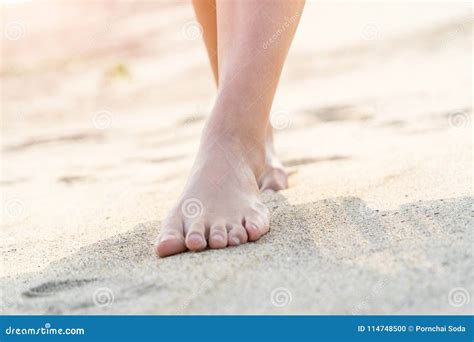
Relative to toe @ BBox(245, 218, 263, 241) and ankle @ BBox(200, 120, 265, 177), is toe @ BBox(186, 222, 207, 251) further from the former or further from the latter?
ankle @ BBox(200, 120, 265, 177)

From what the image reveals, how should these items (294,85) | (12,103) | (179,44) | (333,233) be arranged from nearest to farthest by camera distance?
(333,233)
(294,85)
(12,103)
(179,44)

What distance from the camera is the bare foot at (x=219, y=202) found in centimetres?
161

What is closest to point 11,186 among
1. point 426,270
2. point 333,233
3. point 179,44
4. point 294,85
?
point 333,233

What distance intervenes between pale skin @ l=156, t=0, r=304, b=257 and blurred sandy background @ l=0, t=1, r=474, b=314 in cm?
11

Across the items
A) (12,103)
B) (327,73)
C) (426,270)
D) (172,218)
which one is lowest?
(12,103)

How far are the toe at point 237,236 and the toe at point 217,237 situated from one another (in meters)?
0.01

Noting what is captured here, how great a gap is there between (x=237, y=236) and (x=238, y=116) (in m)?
0.34

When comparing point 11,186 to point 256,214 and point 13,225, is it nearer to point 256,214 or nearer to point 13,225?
point 13,225


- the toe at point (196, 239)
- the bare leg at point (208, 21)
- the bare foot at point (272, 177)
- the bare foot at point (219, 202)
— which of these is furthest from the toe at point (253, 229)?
the bare leg at point (208, 21)

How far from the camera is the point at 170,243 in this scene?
1.60 meters

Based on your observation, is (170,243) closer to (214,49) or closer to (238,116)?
(238,116)

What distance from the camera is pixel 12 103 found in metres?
5.12

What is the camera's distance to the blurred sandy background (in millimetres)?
1338
